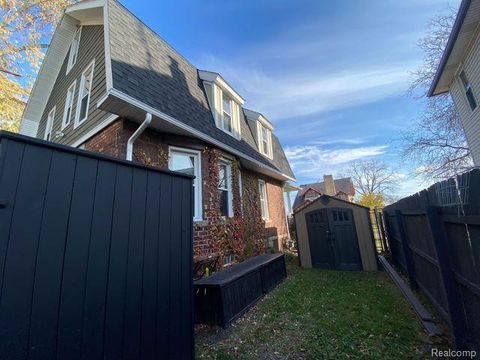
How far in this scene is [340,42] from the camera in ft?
27.7

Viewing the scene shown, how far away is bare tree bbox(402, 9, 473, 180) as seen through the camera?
13133 millimetres

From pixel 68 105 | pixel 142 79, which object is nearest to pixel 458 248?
pixel 142 79

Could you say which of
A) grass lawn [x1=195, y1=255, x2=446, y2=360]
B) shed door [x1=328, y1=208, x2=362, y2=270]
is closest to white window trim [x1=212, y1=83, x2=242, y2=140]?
shed door [x1=328, y1=208, x2=362, y2=270]

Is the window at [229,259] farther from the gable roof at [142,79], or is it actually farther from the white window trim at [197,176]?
the gable roof at [142,79]

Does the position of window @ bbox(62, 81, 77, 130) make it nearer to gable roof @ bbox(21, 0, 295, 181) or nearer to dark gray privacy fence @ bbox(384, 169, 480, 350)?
gable roof @ bbox(21, 0, 295, 181)

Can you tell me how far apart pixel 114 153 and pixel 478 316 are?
6263mm

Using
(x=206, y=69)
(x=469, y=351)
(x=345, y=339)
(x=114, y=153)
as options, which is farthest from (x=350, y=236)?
(x=206, y=69)

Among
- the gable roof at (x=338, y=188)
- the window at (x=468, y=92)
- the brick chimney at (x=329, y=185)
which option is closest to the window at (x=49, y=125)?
the window at (x=468, y=92)

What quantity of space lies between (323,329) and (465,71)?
34.8ft

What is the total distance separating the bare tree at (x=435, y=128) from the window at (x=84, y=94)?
16.8 m

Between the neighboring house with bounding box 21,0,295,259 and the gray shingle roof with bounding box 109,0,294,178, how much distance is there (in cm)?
3

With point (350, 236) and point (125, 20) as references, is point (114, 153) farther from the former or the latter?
point (350, 236)

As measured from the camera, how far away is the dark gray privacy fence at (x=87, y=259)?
5.17ft

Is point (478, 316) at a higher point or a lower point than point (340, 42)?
lower
